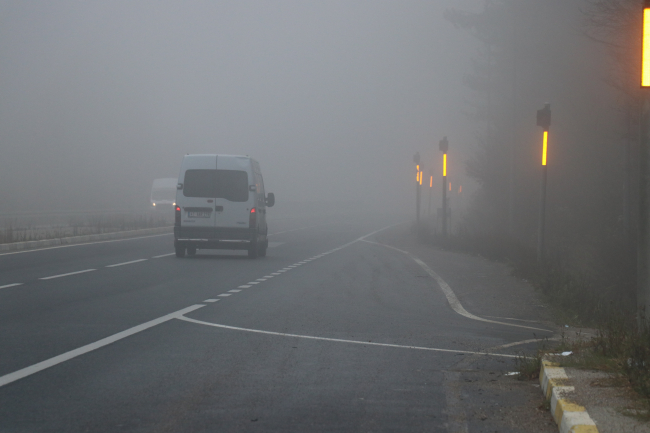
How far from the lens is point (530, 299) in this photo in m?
13.1

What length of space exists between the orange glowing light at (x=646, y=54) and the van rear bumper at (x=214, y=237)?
49.5 ft

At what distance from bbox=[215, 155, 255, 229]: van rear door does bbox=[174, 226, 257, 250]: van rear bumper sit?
0.52ft

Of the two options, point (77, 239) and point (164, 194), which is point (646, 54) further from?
point (164, 194)

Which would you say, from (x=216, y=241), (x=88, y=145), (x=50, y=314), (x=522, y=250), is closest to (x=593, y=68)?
(x=522, y=250)

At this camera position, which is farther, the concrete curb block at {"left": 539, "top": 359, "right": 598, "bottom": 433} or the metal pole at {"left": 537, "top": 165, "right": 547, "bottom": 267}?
the metal pole at {"left": 537, "top": 165, "right": 547, "bottom": 267}

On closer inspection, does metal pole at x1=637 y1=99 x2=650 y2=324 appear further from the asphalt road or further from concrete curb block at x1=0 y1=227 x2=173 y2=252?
concrete curb block at x1=0 y1=227 x2=173 y2=252

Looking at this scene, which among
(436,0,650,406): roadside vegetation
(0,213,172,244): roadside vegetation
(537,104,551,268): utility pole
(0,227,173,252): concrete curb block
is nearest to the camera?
(436,0,650,406): roadside vegetation

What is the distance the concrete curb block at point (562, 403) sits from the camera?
4.46 meters

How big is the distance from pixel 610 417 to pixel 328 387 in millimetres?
2213

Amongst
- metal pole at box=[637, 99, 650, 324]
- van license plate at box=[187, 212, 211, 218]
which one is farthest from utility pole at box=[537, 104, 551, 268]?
metal pole at box=[637, 99, 650, 324]

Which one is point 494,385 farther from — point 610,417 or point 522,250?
point 522,250

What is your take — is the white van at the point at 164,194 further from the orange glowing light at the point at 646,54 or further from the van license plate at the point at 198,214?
the orange glowing light at the point at 646,54

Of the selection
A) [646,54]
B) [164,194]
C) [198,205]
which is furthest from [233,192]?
[164,194]

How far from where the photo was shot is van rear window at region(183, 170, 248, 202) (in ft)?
67.2
